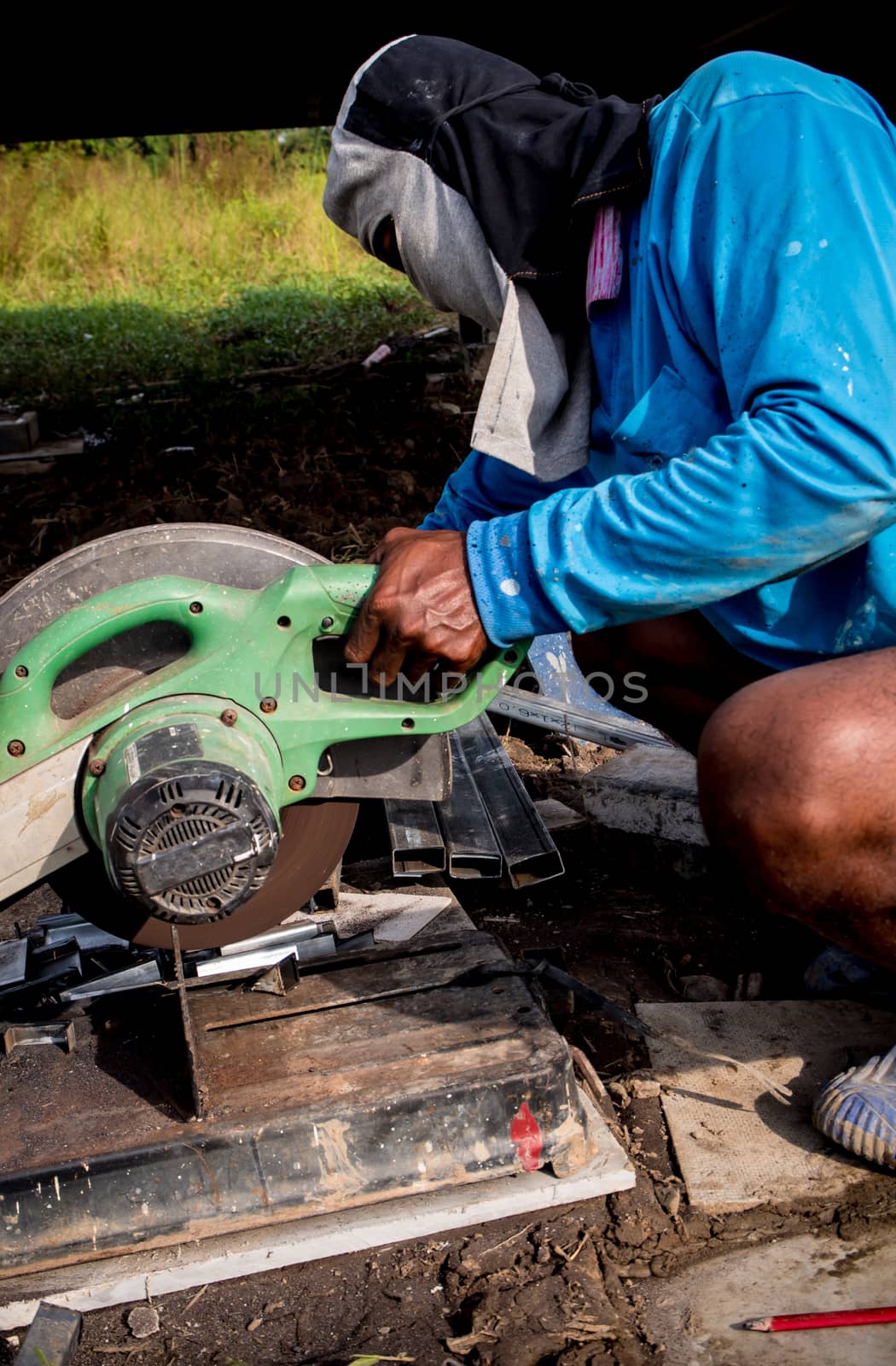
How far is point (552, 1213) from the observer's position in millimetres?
1735

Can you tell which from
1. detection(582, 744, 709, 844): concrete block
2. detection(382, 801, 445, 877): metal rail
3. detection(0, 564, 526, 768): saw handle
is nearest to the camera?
detection(0, 564, 526, 768): saw handle

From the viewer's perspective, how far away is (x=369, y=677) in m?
1.89

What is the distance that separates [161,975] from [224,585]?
75cm

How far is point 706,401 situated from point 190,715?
93 cm

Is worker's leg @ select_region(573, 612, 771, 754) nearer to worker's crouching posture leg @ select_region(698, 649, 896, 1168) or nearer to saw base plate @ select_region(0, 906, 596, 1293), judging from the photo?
worker's crouching posture leg @ select_region(698, 649, 896, 1168)

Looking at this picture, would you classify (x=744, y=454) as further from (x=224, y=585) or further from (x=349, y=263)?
(x=349, y=263)

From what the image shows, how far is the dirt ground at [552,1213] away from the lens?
60.6 inches

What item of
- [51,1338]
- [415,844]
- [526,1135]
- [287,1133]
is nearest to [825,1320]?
[526,1135]

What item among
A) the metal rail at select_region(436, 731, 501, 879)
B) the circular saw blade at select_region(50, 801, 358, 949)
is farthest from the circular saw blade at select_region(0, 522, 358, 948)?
the metal rail at select_region(436, 731, 501, 879)

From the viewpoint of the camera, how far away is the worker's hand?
1.71 metres

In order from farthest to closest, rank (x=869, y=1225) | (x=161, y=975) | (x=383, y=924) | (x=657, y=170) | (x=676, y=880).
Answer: (x=676, y=880), (x=383, y=924), (x=161, y=975), (x=657, y=170), (x=869, y=1225)

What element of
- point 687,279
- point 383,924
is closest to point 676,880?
point 383,924

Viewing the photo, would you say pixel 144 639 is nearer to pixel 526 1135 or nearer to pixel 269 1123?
pixel 269 1123

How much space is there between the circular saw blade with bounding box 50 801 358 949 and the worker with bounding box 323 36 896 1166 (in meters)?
0.40
